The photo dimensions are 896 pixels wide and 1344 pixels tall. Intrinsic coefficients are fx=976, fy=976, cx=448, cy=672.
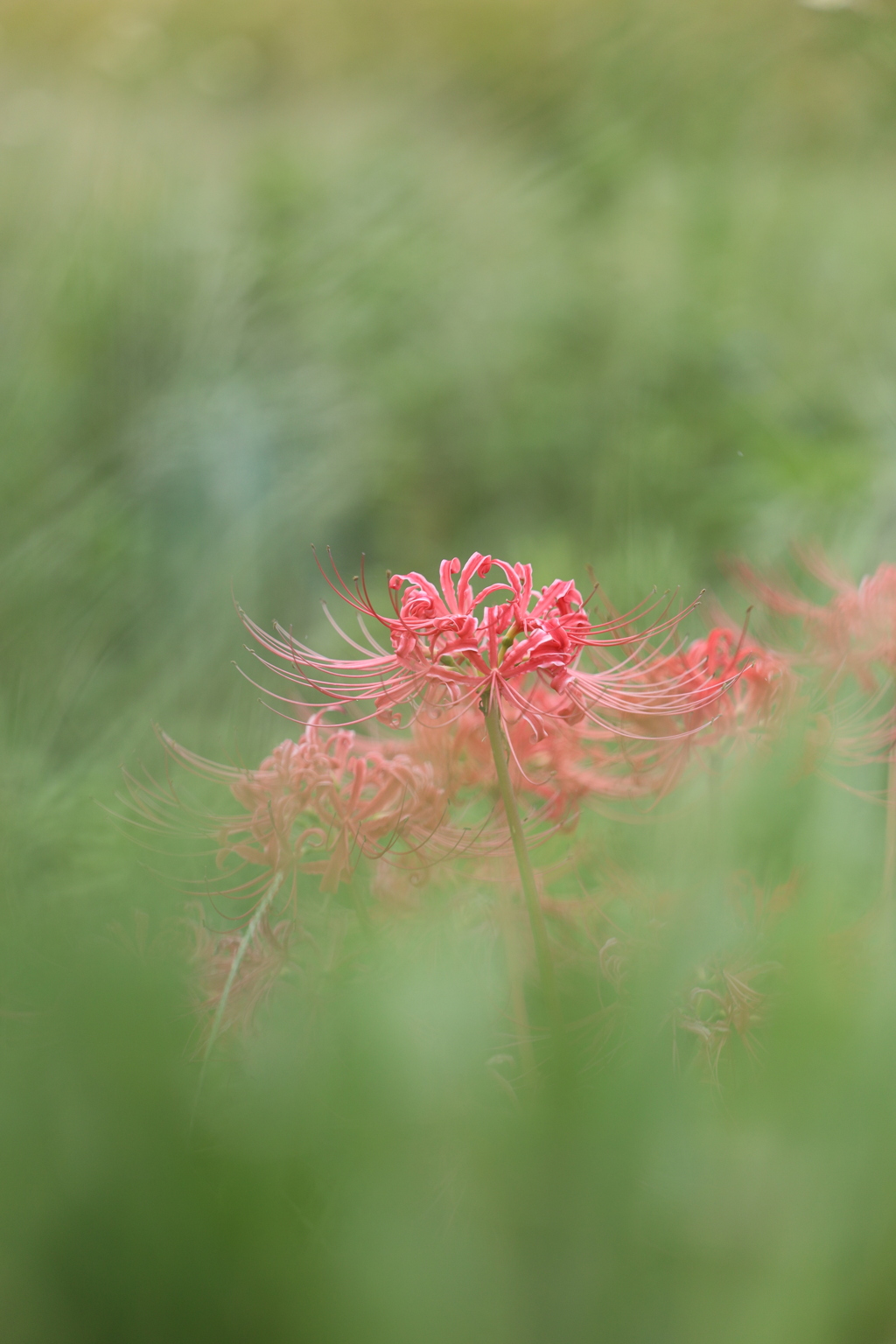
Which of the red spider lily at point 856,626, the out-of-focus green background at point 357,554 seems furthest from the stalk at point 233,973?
the red spider lily at point 856,626

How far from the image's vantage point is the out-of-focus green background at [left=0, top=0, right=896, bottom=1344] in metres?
0.07

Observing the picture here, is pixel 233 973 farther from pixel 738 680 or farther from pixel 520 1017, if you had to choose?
pixel 738 680

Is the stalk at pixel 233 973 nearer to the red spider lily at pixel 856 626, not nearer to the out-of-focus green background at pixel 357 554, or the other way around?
the out-of-focus green background at pixel 357 554

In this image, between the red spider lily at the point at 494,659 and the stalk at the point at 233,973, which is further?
the red spider lily at the point at 494,659

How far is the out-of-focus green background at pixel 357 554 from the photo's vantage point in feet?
0.24

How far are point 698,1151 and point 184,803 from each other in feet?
0.47

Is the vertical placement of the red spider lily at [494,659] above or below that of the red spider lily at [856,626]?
below

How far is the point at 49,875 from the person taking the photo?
0.65 feet

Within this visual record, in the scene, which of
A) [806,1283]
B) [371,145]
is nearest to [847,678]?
[806,1283]

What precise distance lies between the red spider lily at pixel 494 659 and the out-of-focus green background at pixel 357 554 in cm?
3

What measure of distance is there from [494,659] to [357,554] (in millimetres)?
312

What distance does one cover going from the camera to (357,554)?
0.51 m

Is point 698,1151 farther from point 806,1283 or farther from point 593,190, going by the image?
point 593,190

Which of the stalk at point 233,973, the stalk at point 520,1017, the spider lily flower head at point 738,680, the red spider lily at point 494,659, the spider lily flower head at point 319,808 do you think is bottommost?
the stalk at point 233,973
